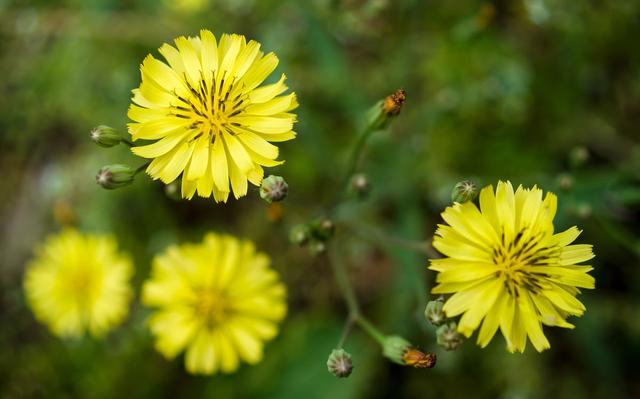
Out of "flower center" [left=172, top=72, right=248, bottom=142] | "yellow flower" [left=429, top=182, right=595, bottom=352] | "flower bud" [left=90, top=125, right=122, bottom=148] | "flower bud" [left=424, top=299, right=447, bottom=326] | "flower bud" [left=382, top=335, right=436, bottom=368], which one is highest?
"flower center" [left=172, top=72, right=248, bottom=142]

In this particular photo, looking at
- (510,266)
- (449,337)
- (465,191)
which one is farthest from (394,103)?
(449,337)

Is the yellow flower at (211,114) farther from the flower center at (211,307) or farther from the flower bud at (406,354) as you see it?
the flower center at (211,307)

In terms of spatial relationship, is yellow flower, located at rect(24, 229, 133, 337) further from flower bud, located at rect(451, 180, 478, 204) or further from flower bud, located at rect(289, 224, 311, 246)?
flower bud, located at rect(451, 180, 478, 204)

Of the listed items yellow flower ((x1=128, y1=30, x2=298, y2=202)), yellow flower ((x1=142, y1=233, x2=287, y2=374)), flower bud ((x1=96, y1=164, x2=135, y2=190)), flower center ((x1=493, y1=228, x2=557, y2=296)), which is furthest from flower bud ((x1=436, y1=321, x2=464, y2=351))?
flower bud ((x1=96, y1=164, x2=135, y2=190))

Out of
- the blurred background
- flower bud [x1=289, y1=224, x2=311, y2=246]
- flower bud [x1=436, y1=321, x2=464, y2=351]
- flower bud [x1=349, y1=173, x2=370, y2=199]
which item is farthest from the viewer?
the blurred background

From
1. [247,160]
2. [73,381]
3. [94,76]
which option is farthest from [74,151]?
[247,160]

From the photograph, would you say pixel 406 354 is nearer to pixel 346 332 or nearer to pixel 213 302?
pixel 346 332

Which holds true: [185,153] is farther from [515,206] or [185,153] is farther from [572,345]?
[572,345]
